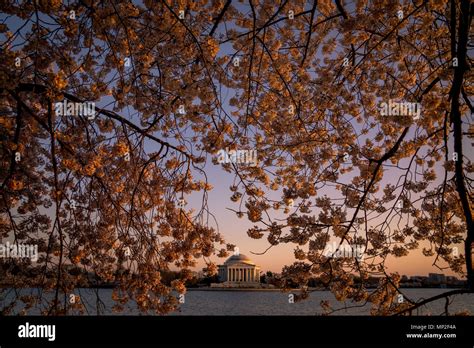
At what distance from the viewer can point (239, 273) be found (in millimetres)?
53219

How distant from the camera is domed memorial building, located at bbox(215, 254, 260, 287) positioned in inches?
2040

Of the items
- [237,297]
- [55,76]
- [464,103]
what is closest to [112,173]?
[55,76]

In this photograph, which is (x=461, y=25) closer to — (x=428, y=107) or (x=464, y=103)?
(x=428, y=107)

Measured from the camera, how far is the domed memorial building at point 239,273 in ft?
170

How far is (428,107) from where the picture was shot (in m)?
4.19

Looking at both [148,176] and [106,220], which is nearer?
[106,220]

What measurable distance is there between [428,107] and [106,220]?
170 inches
